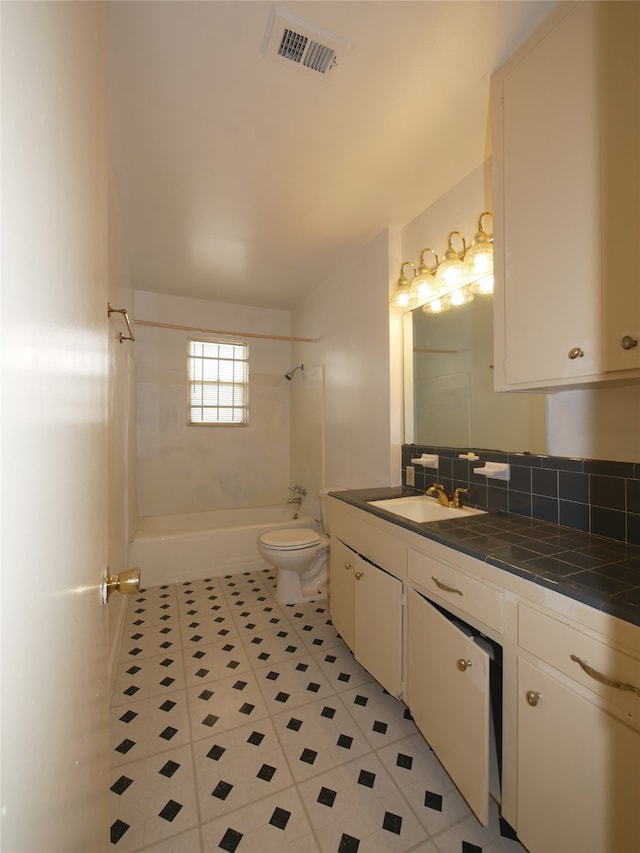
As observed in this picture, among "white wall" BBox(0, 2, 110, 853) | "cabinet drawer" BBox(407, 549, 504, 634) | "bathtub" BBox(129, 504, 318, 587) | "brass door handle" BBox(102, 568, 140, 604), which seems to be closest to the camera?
"white wall" BBox(0, 2, 110, 853)

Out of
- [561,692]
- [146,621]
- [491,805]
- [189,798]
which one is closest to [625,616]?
[561,692]

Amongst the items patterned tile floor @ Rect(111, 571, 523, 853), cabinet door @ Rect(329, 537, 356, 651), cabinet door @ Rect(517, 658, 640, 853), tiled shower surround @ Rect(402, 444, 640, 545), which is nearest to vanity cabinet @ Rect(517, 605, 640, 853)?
cabinet door @ Rect(517, 658, 640, 853)

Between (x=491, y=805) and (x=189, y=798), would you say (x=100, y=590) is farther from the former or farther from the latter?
(x=491, y=805)

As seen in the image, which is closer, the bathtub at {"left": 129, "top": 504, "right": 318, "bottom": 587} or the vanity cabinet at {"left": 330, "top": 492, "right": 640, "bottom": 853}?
the vanity cabinet at {"left": 330, "top": 492, "right": 640, "bottom": 853}

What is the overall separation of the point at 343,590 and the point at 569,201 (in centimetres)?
197

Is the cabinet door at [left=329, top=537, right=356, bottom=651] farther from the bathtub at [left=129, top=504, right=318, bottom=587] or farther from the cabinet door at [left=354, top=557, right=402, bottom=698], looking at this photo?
the bathtub at [left=129, top=504, right=318, bottom=587]

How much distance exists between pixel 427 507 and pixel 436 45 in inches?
75.5

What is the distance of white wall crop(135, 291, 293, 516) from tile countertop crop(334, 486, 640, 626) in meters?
2.63

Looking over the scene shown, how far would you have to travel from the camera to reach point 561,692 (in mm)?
922

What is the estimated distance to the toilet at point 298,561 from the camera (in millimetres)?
2572

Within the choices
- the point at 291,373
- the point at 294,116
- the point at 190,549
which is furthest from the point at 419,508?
the point at 291,373

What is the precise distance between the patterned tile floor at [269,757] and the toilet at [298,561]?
420 mm

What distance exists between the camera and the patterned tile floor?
1.16m

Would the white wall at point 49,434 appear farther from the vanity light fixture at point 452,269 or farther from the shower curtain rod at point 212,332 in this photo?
the shower curtain rod at point 212,332
